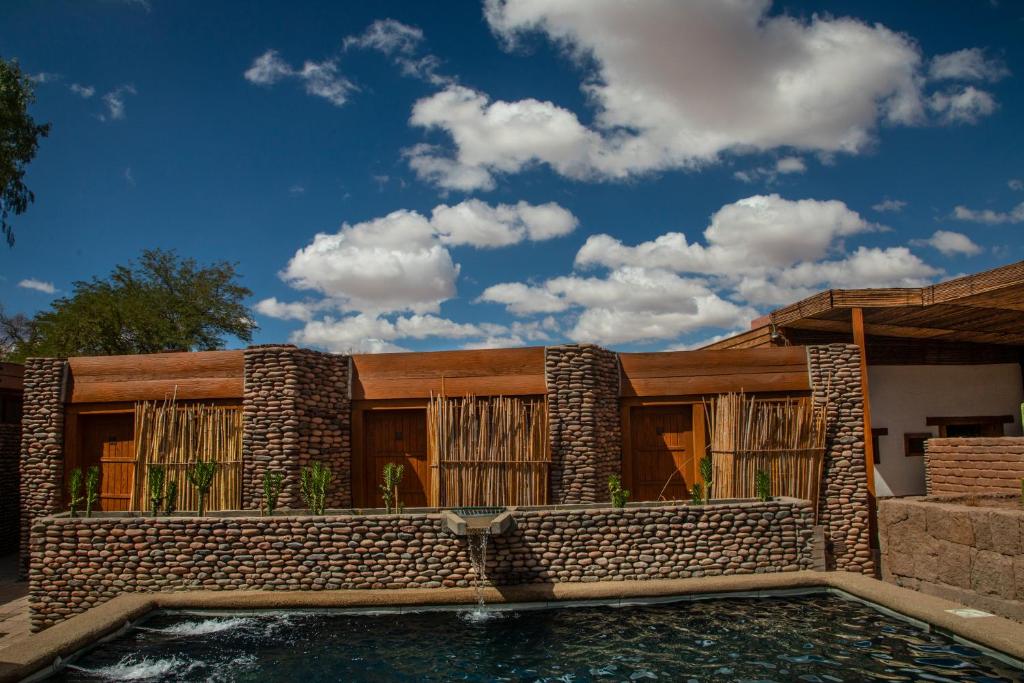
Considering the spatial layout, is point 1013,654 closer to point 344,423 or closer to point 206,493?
point 344,423

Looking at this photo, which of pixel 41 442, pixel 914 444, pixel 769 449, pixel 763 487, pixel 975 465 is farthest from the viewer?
pixel 914 444

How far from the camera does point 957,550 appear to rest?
9.45 meters

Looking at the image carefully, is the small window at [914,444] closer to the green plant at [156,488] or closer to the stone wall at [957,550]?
the stone wall at [957,550]

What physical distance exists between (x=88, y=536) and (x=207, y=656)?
376 cm

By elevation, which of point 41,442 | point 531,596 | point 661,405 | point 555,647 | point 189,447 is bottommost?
point 555,647

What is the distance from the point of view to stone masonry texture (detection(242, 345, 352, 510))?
12508 mm

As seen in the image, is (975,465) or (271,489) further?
(975,465)

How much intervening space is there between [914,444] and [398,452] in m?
11.3

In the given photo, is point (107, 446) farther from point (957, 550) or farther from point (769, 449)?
point (957, 550)

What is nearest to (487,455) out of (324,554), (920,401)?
(324,554)

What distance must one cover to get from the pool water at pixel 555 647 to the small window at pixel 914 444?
23.0ft

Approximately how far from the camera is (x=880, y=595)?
375 inches

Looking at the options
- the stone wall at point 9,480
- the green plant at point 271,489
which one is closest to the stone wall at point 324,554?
the green plant at point 271,489

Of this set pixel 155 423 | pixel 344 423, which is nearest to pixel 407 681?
pixel 344 423
